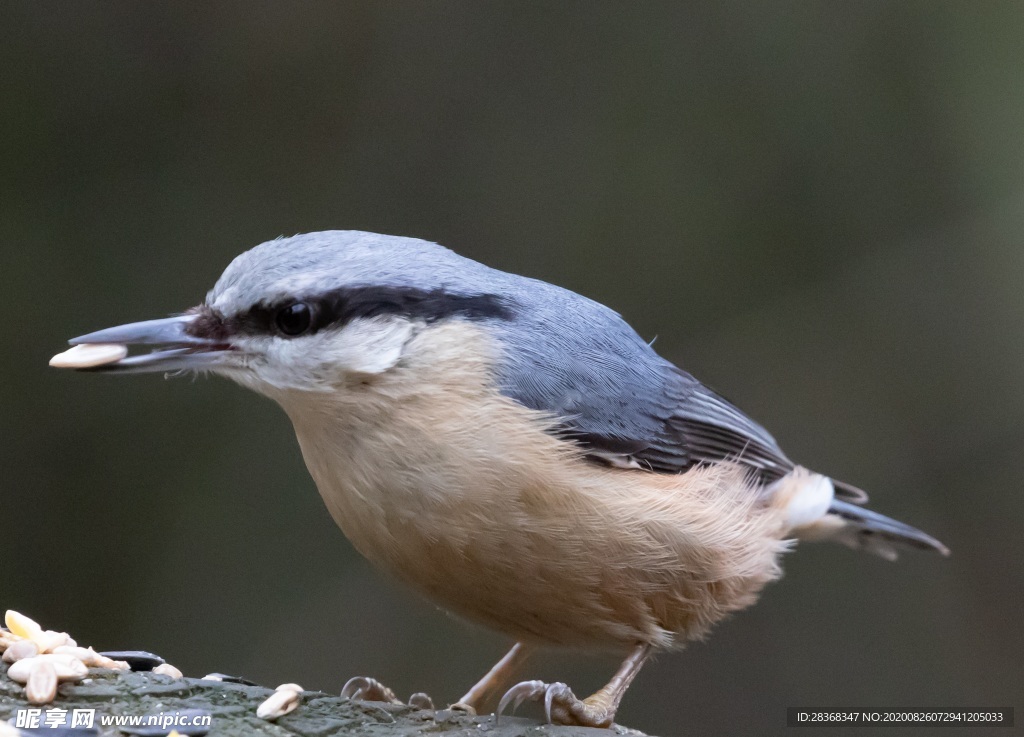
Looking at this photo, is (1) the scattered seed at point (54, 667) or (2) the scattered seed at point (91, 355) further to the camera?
(2) the scattered seed at point (91, 355)

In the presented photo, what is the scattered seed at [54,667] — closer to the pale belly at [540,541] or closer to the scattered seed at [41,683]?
the scattered seed at [41,683]

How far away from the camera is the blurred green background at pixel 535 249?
3.55 m

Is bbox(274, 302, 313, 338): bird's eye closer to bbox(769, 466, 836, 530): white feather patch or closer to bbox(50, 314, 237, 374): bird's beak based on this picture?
bbox(50, 314, 237, 374): bird's beak

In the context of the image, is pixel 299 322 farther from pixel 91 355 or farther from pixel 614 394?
pixel 614 394

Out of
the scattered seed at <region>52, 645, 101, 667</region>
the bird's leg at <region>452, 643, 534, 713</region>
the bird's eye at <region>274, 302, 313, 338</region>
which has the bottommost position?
the bird's leg at <region>452, 643, 534, 713</region>

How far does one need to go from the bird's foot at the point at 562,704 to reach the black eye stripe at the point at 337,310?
2.34ft

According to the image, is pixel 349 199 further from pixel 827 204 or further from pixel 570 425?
pixel 570 425

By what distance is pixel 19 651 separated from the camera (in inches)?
67.6

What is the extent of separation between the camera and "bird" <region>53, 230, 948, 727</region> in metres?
1.90

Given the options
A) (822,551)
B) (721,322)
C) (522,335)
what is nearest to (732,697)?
(822,551)

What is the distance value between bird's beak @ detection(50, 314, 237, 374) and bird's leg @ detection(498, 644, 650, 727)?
0.82m

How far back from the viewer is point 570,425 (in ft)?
6.76

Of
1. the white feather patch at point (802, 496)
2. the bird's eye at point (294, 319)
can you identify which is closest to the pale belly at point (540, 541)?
the bird's eye at point (294, 319)

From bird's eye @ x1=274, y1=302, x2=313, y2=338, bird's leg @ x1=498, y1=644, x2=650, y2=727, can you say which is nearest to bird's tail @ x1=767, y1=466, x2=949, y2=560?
bird's leg @ x1=498, y1=644, x2=650, y2=727
